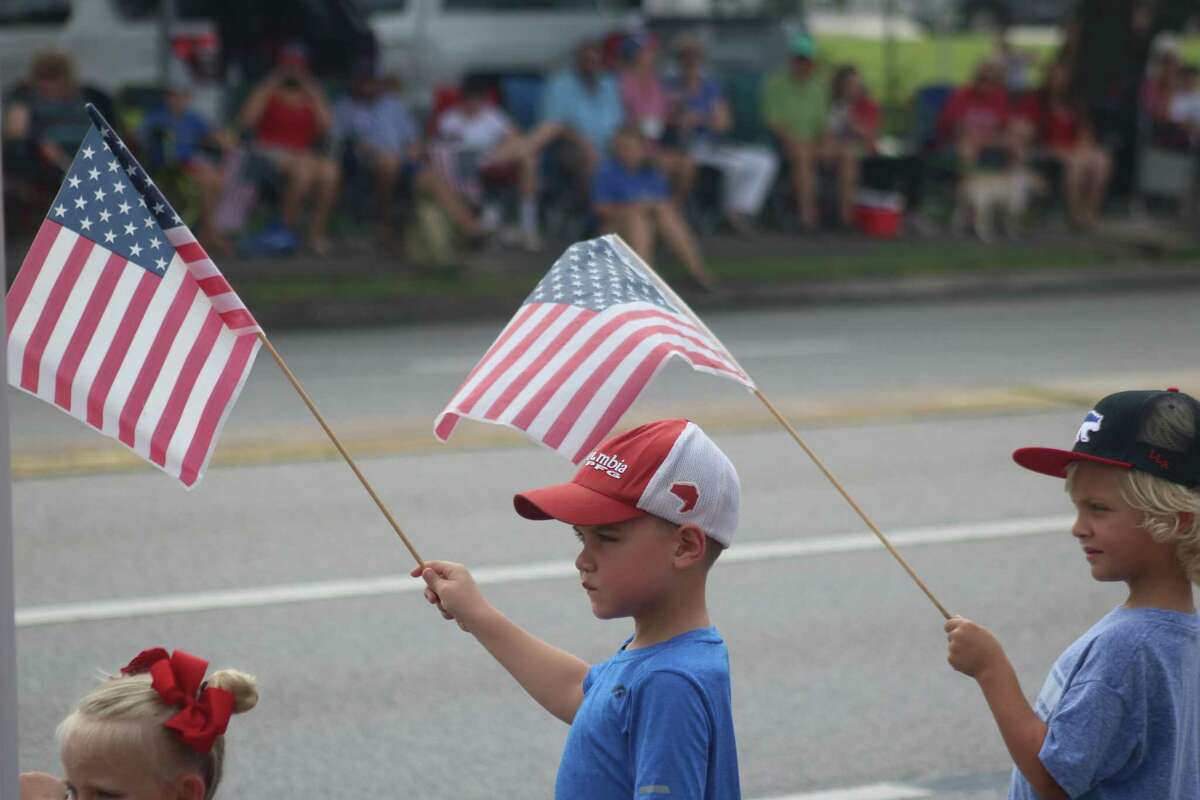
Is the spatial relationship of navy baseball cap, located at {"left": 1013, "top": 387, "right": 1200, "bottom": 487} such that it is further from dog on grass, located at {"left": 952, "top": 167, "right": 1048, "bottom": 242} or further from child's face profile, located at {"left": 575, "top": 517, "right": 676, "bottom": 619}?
dog on grass, located at {"left": 952, "top": 167, "right": 1048, "bottom": 242}

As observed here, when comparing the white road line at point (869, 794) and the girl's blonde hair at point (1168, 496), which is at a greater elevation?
the girl's blonde hair at point (1168, 496)

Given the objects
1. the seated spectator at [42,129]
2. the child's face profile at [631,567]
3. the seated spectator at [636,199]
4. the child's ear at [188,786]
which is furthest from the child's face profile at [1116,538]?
the seated spectator at [636,199]

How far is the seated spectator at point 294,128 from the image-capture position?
17.7 metres

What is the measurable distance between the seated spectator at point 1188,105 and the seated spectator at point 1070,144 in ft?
4.55

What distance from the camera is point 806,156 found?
20344mm

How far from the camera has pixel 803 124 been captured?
20391 millimetres

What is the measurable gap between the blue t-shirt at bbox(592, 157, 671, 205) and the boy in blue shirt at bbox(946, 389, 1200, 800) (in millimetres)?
14844

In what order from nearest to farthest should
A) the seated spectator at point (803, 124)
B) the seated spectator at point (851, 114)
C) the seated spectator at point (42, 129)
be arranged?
1. the seated spectator at point (42, 129)
2. the seated spectator at point (803, 124)
3. the seated spectator at point (851, 114)

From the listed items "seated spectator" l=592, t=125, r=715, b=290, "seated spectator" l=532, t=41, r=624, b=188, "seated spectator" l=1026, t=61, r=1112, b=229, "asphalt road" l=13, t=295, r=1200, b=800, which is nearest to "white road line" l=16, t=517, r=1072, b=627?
"asphalt road" l=13, t=295, r=1200, b=800

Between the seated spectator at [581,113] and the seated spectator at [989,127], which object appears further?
the seated spectator at [989,127]

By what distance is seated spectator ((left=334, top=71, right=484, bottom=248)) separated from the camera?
18359mm

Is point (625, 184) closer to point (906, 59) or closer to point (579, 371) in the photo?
point (579, 371)

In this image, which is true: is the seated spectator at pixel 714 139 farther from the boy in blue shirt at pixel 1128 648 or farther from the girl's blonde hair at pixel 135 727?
the girl's blonde hair at pixel 135 727

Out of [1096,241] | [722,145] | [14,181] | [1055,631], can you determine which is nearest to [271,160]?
[14,181]
